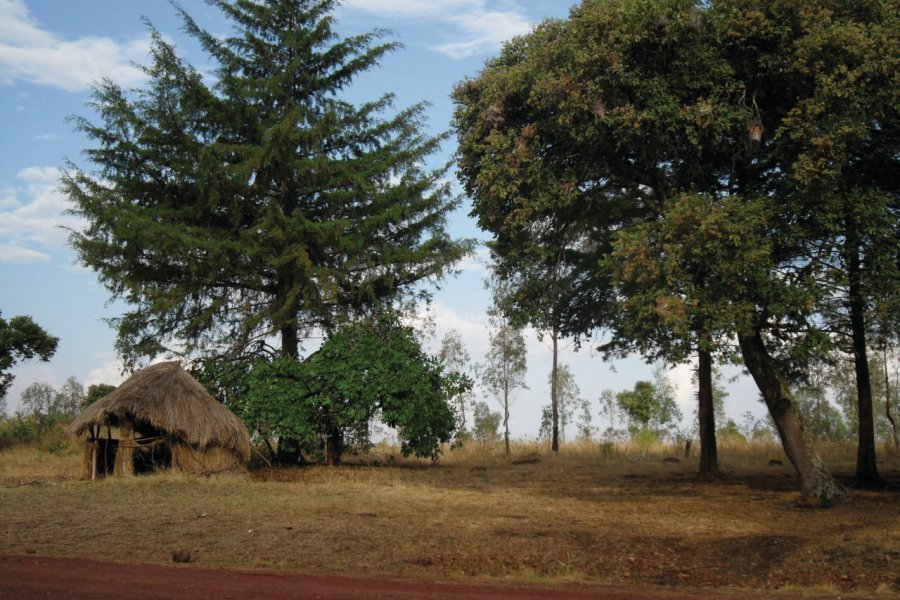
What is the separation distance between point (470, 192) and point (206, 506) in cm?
831

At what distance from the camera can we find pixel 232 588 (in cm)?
758

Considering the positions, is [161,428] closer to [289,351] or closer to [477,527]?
[289,351]

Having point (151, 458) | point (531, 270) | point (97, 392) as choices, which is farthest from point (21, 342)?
point (531, 270)

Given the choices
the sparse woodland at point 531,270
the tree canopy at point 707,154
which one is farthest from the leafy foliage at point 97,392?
the tree canopy at point 707,154

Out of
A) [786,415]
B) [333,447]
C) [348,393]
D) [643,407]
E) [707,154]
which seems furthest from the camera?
[643,407]

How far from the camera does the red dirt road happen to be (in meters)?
7.27


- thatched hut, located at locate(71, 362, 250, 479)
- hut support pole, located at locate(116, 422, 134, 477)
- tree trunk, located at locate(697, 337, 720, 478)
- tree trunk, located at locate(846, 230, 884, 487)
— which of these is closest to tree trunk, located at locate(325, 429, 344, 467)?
thatched hut, located at locate(71, 362, 250, 479)

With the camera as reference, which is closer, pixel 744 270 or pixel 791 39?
pixel 744 270

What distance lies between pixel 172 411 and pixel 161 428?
0.60 m

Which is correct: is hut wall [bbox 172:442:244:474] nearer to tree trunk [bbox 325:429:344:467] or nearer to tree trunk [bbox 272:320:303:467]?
tree trunk [bbox 272:320:303:467]

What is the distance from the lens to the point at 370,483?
18188 millimetres

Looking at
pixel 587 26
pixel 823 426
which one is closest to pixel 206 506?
pixel 587 26

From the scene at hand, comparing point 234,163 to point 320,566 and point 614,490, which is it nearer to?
point 614,490

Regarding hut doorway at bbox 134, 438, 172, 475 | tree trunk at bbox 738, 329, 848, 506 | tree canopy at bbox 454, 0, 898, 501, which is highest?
tree canopy at bbox 454, 0, 898, 501
